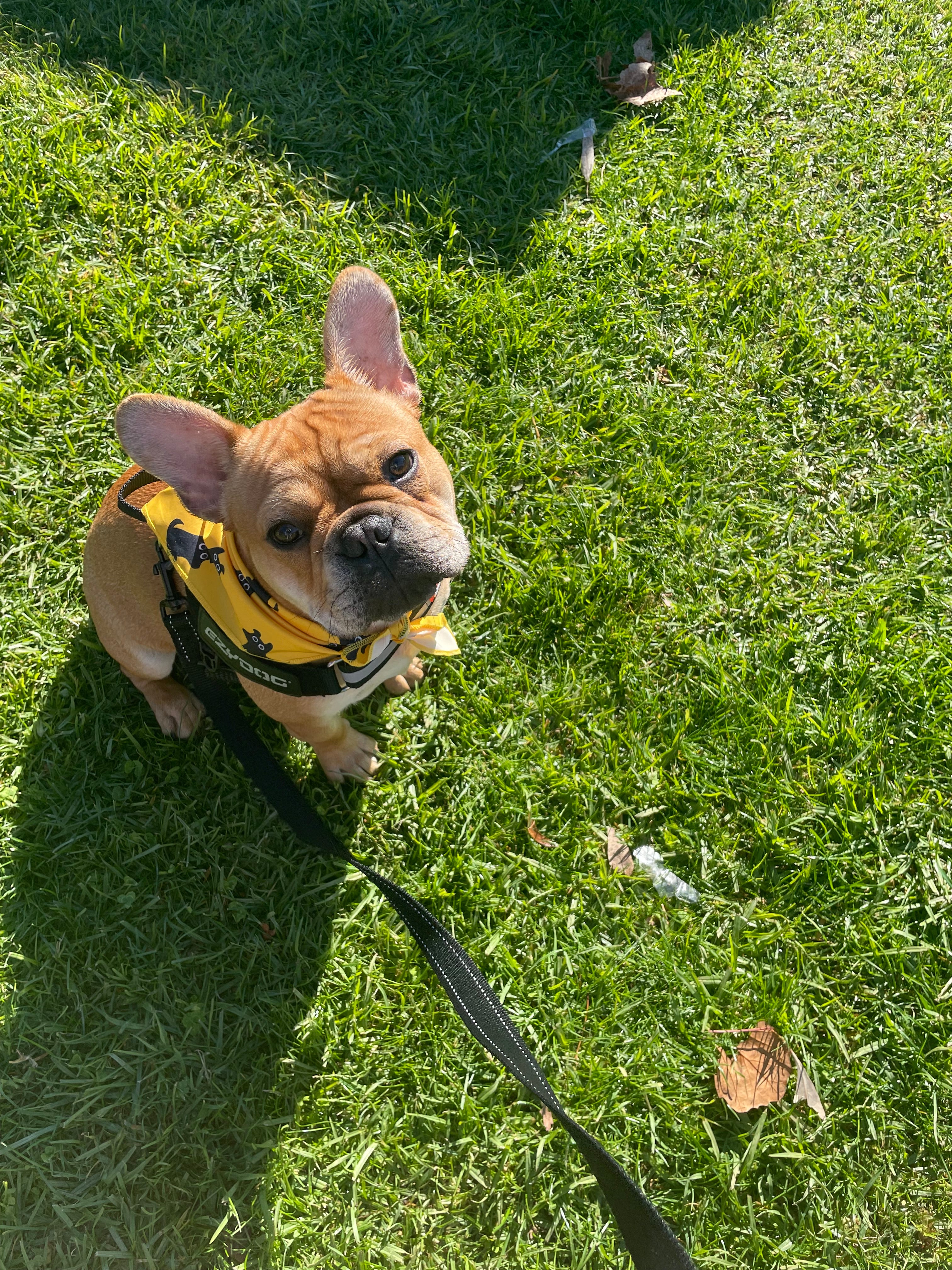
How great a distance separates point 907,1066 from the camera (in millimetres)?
3006

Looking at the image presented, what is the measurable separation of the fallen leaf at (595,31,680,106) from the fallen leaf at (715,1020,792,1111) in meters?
4.89

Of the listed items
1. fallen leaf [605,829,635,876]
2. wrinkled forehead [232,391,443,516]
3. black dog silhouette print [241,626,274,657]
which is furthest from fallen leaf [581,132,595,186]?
fallen leaf [605,829,635,876]

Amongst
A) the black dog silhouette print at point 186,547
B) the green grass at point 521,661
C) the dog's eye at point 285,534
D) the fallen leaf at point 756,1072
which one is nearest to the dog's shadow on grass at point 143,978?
the green grass at point 521,661

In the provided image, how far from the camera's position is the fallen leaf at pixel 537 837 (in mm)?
3322

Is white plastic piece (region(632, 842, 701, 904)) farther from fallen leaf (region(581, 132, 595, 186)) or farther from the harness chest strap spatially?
fallen leaf (region(581, 132, 595, 186))

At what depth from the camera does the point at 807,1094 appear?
2930 millimetres

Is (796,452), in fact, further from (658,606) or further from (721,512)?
(658,606)

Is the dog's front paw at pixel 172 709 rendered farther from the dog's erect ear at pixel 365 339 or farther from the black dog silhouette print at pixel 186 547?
the dog's erect ear at pixel 365 339

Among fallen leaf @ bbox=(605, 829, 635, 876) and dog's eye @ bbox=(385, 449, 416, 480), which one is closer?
dog's eye @ bbox=(385, 449, 416, 480)

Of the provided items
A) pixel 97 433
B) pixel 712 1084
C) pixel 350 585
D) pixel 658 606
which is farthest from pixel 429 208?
pixel 712 1084

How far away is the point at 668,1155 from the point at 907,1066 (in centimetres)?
97

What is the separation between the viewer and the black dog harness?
224 cm

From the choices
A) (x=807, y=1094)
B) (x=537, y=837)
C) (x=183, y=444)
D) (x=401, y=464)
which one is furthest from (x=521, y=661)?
(x=807, y=1094)

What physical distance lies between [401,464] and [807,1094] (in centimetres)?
268
